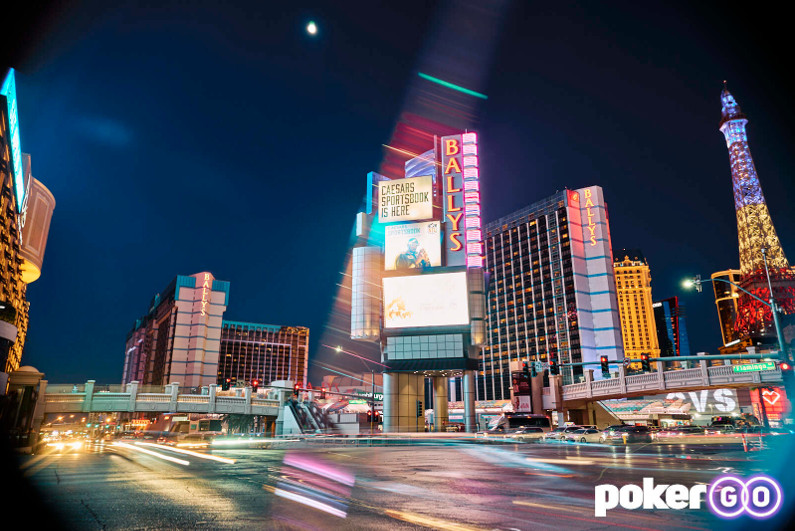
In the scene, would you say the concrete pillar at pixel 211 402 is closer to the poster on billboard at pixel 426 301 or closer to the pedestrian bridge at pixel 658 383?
the poster on billboard at pixel 426 301

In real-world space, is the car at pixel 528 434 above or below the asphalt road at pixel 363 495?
below

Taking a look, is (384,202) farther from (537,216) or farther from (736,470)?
(537,216)

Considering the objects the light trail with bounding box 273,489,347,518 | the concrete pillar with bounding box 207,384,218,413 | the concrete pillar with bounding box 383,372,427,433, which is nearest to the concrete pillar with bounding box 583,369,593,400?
the concrete pillar with bounding box 383,372,427,433

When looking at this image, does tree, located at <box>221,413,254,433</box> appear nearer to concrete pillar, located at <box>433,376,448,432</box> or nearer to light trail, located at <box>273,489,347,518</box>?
concrete pillar, located at <box>433,376,448,432</box>

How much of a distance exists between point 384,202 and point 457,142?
13401 mm

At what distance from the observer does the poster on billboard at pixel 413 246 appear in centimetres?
6512

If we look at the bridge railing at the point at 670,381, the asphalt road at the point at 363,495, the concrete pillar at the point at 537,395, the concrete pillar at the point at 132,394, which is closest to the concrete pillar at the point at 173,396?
the concrete pillar at the point at 132,394

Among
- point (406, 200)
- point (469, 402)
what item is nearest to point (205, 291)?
point (406, 200)

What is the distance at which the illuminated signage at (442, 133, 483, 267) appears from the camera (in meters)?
64.5

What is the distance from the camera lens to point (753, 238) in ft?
380

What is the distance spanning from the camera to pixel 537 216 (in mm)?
164750

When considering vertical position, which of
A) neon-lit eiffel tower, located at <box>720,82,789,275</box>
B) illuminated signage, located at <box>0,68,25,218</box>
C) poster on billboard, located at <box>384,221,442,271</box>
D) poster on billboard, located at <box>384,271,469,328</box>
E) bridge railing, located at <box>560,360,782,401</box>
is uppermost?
neon-lit eiffel tower, located at <box>720,82,789,275</box>

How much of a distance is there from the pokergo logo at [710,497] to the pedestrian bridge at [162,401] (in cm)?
6327

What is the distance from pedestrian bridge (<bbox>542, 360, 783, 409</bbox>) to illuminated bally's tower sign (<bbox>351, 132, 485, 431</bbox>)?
2312 centimetres
